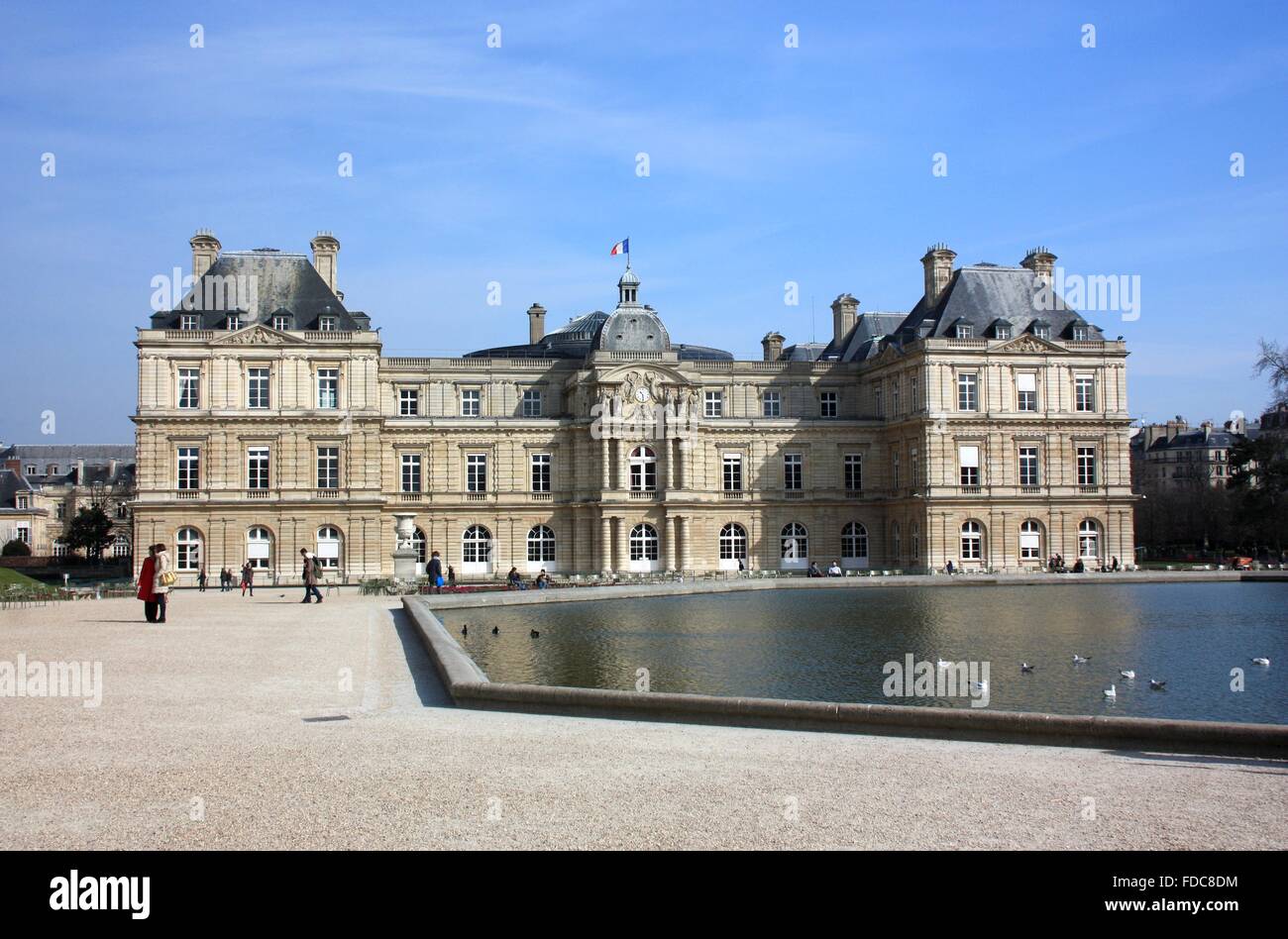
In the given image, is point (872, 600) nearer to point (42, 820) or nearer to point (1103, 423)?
point (1103, 423)

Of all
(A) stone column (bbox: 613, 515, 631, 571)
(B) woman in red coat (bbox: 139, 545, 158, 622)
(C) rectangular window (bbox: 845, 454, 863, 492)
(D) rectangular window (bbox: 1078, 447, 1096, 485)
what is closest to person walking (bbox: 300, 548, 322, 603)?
(B) woman in red coat (bbox: 139, 545, 158, 622)

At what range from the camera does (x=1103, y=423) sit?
57.5 metres

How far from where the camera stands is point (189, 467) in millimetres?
52156

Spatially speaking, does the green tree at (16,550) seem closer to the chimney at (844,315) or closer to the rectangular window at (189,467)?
the rectangular window at (189,467)

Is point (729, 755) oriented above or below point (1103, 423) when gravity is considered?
below

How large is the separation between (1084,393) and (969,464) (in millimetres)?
6814

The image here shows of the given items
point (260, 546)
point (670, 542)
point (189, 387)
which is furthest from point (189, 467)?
point (670, 542)

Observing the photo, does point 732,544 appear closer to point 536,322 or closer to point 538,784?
point 536,322

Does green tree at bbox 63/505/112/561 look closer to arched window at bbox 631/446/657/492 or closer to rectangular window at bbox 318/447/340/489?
rectangular window at bbox 318/447/340/489

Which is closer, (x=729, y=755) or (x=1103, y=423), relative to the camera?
(x=729, y=755)

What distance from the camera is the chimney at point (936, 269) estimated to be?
60284 millimetres

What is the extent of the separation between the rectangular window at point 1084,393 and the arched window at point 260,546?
37.5m
